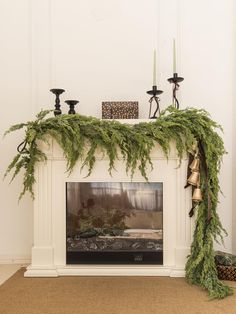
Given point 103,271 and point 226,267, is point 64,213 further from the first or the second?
point 226,267

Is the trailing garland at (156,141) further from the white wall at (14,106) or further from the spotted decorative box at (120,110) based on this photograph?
the white wall at (14,106)

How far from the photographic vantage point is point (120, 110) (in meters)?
2.50

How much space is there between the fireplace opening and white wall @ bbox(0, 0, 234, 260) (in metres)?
0.72

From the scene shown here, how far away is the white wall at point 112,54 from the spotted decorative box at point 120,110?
312 mm

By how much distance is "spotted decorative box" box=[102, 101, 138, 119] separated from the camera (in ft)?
8.20

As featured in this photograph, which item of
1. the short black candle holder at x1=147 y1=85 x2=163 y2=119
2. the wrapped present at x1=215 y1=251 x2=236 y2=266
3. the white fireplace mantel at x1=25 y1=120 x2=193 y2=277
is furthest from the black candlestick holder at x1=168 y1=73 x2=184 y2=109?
the wrapped present at x1=215 y1=251 x2=236 y2=266

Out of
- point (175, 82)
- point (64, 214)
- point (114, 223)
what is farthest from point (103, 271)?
point (175, 82)

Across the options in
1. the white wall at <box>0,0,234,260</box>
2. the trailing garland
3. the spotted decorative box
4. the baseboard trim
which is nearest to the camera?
the trailing garland

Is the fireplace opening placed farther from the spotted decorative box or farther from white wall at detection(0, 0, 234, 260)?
white wall at detection(0, 0, 234, 260)

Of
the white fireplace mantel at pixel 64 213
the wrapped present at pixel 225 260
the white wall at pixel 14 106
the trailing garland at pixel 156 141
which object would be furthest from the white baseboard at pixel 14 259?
the wrapped present at pixel 225 260

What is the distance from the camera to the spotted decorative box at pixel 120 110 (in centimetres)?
250

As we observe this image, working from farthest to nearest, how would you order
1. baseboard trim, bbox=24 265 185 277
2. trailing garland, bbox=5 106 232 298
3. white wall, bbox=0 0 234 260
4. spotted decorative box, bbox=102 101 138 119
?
white wall, bbox=0 0 234 260, spotted decorative box, bbox=102 101 138 119, baseboard trim, bbox=24 265 185 277, trailing garland, bbox=5 106 232 298

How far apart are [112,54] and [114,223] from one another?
1.49 m

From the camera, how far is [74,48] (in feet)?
9.27
